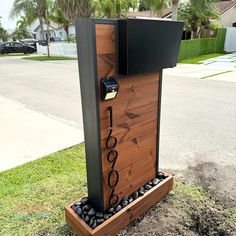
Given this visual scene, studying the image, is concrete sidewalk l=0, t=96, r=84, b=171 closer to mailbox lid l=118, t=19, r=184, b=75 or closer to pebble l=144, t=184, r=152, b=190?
pebble l=144, t=184, r=152, b=190

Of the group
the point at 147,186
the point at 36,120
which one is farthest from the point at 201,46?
the point at 147,186

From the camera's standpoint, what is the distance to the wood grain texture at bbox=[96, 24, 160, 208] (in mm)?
1640

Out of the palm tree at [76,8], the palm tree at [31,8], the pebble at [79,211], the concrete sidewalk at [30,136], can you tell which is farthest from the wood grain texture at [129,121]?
the palm tree at [31,8]

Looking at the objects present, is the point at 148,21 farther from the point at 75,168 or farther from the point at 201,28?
the point at 201,28

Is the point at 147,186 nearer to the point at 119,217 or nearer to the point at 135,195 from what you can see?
the point at 135,195

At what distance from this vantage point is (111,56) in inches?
65.7

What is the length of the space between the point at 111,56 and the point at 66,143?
90.0 inches

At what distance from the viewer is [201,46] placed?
17234 millimetres

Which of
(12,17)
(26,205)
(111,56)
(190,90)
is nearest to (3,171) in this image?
(26,205)

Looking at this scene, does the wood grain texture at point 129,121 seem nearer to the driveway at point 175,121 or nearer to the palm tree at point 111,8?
the driveway at point 175,121

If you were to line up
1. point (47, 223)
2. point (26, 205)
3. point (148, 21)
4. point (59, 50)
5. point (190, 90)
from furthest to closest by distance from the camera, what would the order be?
point (59, 50), point (190, 90), point (26, 205), point (47, 223), point (148, 21)

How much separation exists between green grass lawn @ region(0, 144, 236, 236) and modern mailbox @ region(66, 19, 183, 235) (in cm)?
17

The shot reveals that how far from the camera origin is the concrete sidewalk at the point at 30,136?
3.36m

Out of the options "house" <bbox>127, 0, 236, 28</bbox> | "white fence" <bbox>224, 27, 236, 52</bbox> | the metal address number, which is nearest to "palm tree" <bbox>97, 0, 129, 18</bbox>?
"house" <bbox>127, 0, 236, 28</bbox>
